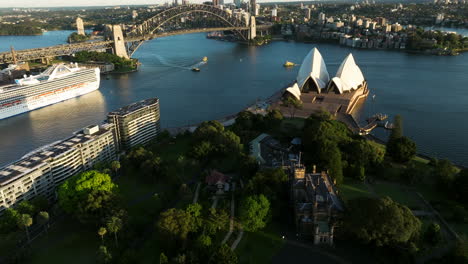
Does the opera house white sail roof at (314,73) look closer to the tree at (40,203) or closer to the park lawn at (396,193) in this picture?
the park lawn at (396,193)

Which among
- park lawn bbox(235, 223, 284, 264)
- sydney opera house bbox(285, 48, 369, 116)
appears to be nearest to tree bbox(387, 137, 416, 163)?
park lawn bbox(235, 223, 284, 264)

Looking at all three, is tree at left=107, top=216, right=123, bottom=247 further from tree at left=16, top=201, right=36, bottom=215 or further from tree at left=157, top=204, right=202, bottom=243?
tree at left=16, top=201, right=36, bottom=215

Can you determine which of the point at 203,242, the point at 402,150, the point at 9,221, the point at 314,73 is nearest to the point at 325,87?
A: the point at 314,73

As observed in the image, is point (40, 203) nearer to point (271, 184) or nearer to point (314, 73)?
point (271, 184)

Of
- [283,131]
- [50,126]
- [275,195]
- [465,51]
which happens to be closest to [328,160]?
[275,195]

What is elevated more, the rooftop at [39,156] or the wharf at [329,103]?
the rooftop at [39,156]

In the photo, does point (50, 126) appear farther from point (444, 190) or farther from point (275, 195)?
point (444, 190)

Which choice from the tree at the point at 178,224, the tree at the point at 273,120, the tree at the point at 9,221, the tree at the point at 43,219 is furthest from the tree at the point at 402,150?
the tree at the point at 9,221
